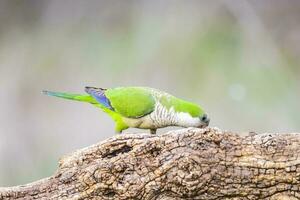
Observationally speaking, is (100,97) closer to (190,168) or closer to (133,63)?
(133,63)

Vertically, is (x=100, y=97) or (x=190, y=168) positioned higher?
(x=100, y=97)

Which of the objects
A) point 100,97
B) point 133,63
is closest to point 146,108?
point 100,97

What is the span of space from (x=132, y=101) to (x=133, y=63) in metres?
0.63

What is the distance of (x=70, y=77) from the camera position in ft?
8.65

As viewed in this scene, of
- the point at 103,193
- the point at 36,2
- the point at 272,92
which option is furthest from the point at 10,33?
the point at 103,193

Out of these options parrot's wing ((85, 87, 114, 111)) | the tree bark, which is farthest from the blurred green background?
the tree bark

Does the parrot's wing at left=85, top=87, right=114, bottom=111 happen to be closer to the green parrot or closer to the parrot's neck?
the green parrot

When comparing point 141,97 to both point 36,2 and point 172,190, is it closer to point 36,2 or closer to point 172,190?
point 172,190

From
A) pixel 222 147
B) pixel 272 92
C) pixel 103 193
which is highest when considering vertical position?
pixel 272 92

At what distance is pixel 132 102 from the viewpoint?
6.51ft

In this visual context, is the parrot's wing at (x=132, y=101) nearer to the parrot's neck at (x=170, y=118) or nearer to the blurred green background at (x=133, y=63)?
the parrot's neck at (x=170, y=118)

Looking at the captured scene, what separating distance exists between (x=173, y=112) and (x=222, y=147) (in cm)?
59

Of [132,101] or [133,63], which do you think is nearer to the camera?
[132,101]

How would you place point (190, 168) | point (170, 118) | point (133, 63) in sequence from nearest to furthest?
1. point (190, 168)
2. point (170, 118)
3. point (133, 63)
